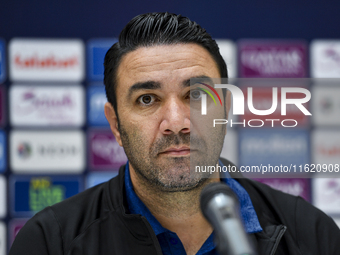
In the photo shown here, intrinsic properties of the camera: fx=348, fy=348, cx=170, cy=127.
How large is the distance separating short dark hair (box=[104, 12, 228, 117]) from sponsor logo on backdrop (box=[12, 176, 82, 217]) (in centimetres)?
97

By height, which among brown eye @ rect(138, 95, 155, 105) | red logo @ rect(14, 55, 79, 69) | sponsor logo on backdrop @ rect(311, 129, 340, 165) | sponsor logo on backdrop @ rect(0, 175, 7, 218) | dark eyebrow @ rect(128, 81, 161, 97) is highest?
red logo @ rect(14, 55, 79, 69)

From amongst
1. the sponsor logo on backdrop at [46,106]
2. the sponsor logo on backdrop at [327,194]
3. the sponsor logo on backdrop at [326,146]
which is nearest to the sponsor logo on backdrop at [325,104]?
the sponsor logo on backdrop at [326,146]

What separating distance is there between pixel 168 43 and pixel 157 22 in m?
0.08

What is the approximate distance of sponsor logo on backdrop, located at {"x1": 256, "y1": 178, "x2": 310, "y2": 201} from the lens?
6.52 ft

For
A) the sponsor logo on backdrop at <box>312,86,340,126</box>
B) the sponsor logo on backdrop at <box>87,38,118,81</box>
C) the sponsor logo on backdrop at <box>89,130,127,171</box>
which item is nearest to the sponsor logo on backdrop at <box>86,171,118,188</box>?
the sponsor logo on backdrop at <box>89,130,127,171</box>

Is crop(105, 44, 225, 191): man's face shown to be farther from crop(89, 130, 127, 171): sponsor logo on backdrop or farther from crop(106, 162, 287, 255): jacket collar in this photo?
crop(89, 130, 127, 171): sponsor logo on backdrop

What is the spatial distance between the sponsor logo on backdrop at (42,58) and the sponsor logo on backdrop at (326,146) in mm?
1416

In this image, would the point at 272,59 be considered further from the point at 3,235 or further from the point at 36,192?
the point at 3,235

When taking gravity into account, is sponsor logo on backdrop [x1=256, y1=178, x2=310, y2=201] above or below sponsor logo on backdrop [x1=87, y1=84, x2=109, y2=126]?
below

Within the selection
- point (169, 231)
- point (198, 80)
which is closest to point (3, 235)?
point (169, 231)

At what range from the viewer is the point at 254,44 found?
1.97 metres

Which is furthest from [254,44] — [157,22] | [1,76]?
[1,76]

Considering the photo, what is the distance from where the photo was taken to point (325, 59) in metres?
2.00

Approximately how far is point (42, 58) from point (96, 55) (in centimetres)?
30
